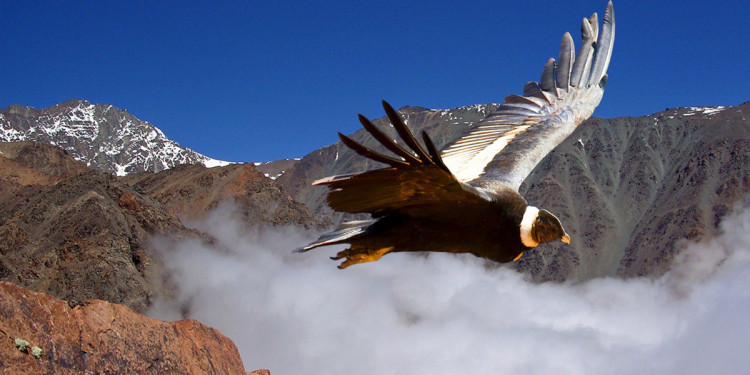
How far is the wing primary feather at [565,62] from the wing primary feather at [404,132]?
6314 mm

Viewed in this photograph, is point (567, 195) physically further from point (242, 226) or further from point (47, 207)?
point (47, 207)

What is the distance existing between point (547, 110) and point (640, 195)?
182 meters

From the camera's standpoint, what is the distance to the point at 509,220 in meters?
7.91

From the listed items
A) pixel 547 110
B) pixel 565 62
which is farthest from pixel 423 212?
pixel 565 62

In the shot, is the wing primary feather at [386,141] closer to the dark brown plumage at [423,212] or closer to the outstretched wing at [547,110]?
the dark brown plumage at [423,212]

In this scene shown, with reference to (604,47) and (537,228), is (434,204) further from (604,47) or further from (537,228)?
(604,47)

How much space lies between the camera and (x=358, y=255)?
8336 millimetres

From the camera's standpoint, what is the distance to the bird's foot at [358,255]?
8225mm

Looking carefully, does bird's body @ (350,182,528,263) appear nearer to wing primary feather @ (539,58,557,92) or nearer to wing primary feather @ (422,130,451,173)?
wing primary feather @ (422,130,451,173)

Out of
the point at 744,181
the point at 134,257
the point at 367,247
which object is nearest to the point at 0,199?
the point at 134,257

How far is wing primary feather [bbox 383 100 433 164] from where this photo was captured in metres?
6.02

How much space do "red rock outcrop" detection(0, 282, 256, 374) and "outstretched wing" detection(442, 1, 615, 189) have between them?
44.3 ft

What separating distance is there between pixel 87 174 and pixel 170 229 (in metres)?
12.4

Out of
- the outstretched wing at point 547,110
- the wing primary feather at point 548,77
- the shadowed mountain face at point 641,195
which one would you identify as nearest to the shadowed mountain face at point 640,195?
the shadowed mountain face at point 641,195
